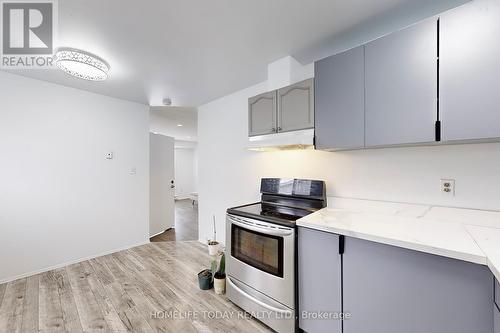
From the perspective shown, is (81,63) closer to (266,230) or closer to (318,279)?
(266,230)

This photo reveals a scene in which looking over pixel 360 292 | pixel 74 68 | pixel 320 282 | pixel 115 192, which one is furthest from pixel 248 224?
pixel 115 192

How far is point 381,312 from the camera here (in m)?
1.19

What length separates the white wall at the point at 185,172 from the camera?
8.66 meters

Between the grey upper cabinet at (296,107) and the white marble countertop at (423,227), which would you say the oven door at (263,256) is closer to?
the white marble countertop at (423,227)

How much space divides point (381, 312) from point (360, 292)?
13cm

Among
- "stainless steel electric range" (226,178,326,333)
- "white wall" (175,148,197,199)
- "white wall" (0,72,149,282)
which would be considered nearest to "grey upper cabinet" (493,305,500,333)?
"stainless steel electric range" (226,178,326,333)

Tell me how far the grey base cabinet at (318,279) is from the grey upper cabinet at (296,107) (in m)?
0.91

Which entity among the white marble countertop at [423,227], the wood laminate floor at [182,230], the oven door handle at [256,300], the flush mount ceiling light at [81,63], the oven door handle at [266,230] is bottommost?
the wood laminate floor at [182,230]

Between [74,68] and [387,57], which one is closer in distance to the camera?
[387,57]

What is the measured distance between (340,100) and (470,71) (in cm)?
70

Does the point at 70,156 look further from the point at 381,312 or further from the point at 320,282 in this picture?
the point at 381,312

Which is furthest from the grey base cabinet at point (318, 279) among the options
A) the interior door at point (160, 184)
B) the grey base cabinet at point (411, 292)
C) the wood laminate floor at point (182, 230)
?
the interior door at point (160, 184)

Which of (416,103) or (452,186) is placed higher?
(416,103)

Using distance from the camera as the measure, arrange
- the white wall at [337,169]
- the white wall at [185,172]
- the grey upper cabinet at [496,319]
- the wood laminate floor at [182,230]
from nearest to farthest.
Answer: the grey upper cabinet at [496,319] < the white wall at [337,169] < the wood laminate floor at [182,230] < the white wall at [185,172]
